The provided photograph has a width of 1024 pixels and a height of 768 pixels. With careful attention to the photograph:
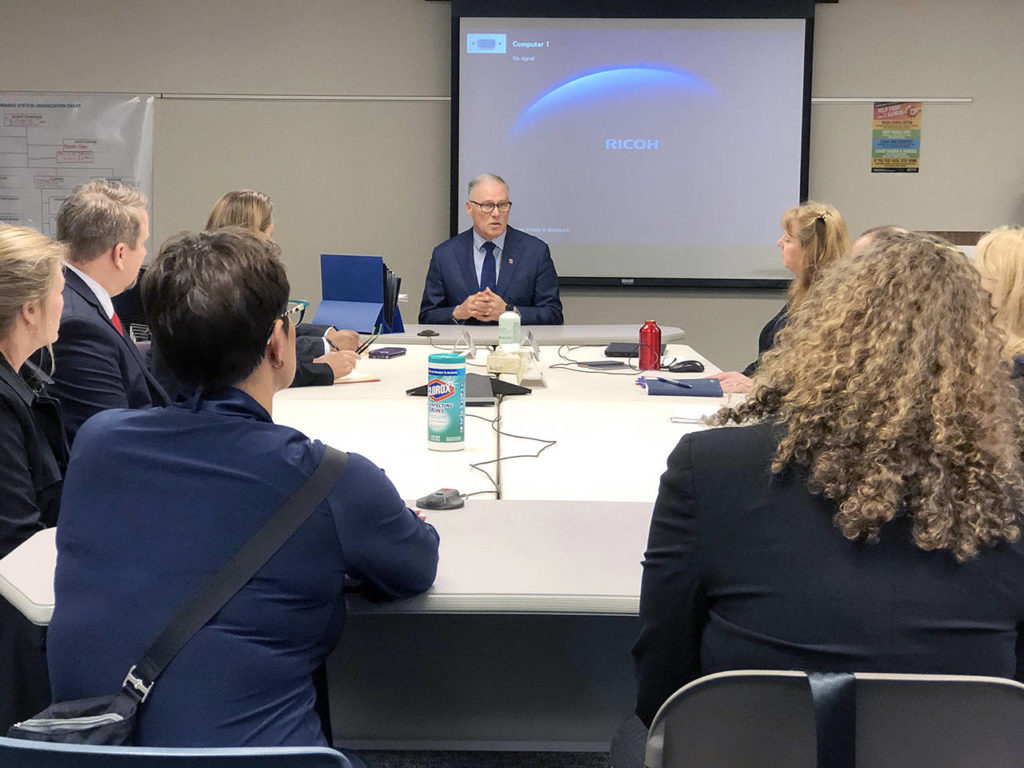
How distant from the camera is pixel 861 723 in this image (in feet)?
3.32

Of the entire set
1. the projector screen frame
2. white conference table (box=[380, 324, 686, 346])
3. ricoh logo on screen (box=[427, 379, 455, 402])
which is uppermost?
the projector screen frame

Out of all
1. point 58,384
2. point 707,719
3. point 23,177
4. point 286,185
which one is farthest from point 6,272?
point 23,177

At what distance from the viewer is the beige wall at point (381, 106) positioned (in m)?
5.41

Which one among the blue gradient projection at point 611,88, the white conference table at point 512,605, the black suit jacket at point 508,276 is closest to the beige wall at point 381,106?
the blue gradient projection at point 611,88

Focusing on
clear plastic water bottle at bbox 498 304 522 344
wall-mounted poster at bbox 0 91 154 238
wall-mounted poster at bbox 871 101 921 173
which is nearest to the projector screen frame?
wall-mounted poster at bbox 871 101 921 173

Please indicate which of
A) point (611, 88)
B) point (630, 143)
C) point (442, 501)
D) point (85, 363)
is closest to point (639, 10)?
point (611, 88)

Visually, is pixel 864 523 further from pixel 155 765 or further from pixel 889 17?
pixel 889 17

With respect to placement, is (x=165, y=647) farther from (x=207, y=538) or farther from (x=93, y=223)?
(x=93, y=223)

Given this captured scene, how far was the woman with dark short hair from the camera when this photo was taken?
118cm

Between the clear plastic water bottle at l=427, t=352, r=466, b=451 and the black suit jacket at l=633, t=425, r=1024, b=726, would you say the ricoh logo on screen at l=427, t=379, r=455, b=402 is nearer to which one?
the clear plastic water bottle at l=427, t=352, r=466, b=451

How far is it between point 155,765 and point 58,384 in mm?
1697

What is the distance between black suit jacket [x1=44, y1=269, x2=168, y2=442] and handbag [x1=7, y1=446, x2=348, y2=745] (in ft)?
4.35

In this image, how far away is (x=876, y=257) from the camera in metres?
1.24

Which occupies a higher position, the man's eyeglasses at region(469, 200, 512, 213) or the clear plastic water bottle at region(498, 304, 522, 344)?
the man's eyeglasses at region(469, 200, 512, 213)
